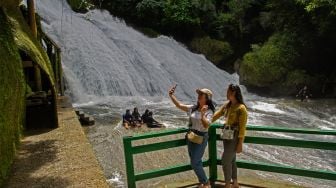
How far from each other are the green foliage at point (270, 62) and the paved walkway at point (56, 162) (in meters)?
16.3

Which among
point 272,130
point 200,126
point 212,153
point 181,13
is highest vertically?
point 181,13

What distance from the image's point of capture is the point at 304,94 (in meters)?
22.3

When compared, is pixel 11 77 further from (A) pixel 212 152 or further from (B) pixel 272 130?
(B) pixel 272 130

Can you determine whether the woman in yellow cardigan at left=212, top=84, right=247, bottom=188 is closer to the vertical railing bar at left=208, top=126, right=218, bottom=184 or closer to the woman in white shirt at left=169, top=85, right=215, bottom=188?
the woman in white shirt at left=169, top=85, right=215, bottom=188

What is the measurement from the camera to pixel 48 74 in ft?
33.2

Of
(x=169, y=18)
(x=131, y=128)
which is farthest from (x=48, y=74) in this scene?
(x=169, y=18)

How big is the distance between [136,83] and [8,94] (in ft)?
47.7

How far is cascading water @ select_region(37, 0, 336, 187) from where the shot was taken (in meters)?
12.5

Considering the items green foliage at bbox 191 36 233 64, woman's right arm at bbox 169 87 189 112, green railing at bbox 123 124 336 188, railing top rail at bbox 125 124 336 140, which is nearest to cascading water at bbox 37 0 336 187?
green foliage at bbox 191 36 233 64

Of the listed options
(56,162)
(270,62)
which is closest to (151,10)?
(270,62)

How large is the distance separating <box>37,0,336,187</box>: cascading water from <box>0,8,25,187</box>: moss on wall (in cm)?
333

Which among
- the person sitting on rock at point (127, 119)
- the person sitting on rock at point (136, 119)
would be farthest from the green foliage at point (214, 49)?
the person sitting on rock at point (127, 119)

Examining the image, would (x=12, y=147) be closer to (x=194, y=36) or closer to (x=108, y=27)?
(x=108, y=27)

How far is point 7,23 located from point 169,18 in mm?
20824
